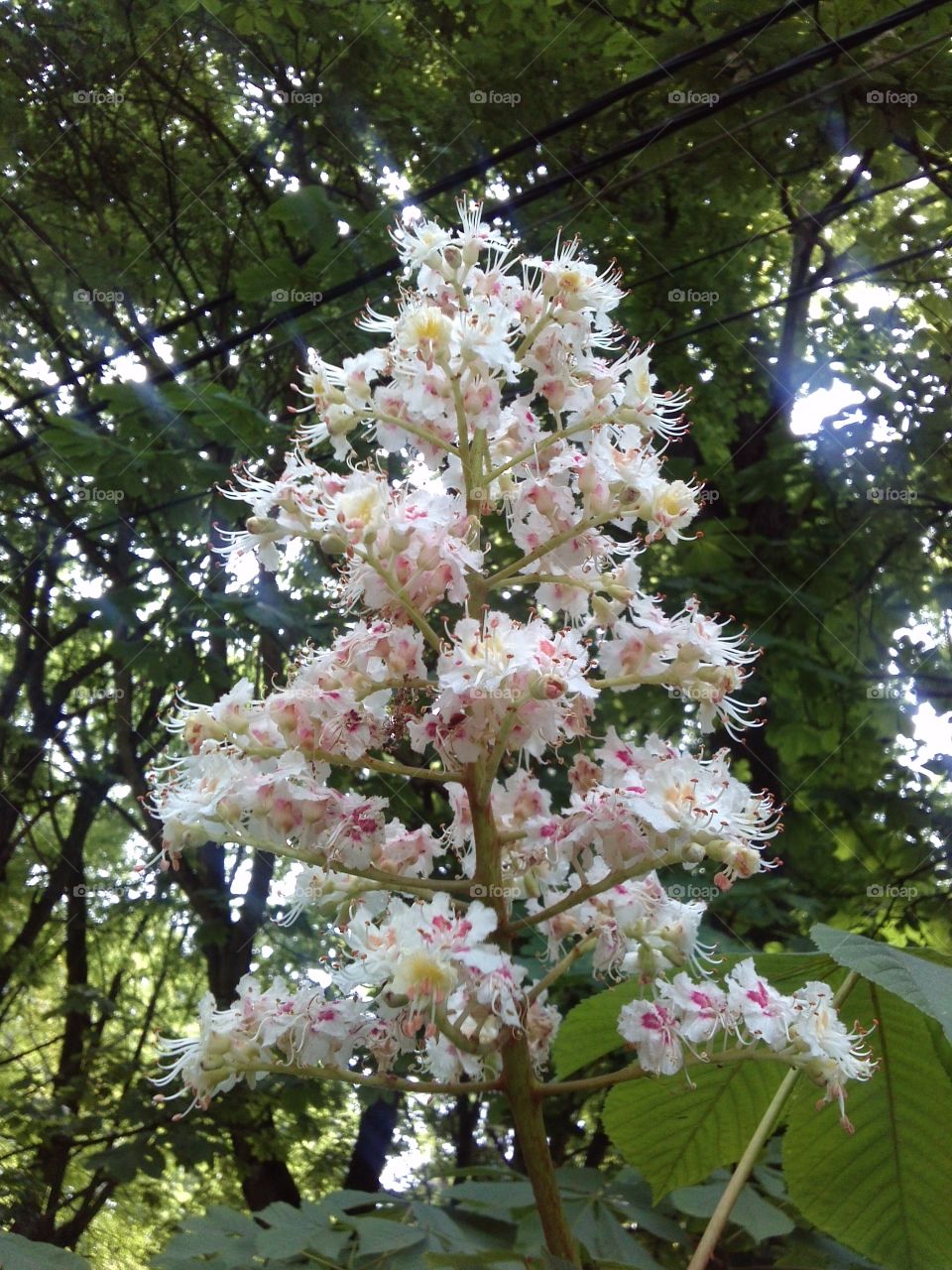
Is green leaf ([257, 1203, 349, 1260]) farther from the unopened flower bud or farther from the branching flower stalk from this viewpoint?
the unopened flower bud

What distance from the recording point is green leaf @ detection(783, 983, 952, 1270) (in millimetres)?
1432

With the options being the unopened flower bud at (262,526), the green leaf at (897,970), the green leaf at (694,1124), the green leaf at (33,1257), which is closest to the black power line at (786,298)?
the unopened flower bud at (262,526)

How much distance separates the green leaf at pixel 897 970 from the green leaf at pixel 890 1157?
25cm

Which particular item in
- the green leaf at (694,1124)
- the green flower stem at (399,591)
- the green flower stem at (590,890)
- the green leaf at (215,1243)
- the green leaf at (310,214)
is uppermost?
the green leaf at (310,214)

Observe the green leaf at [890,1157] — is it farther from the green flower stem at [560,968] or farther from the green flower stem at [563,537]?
the green flower stem at [563,537]

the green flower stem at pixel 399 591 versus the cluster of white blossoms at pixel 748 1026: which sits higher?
the green flower stem at pixel 399 591

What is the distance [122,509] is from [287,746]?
154 inches

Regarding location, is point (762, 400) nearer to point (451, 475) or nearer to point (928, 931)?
point (928, 931)

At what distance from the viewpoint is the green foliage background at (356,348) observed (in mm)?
3984

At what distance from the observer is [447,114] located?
497cm

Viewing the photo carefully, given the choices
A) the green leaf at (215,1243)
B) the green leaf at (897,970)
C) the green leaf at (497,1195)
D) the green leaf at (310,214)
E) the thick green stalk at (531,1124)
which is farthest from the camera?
the green leaf at (310,214)

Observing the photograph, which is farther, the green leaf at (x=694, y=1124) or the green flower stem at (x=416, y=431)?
the green leaf at (x=694, y=1124)

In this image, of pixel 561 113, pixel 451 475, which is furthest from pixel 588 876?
pixel 561 113

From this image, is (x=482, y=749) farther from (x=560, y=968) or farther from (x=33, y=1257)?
(x=33, y=1257)
